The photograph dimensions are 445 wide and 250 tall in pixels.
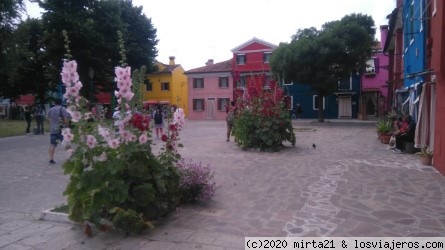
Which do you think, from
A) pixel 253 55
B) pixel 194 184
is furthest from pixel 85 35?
pixel 194 184

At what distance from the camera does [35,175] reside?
888 cm

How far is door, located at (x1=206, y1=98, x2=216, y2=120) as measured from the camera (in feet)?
152

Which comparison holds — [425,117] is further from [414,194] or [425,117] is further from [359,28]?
[359,28]

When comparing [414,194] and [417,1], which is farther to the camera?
[417,1]

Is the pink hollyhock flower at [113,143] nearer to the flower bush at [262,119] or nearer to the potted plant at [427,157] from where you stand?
the potted plant at [427,157]

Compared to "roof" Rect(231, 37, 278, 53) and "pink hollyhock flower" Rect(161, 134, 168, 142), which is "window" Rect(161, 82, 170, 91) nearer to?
"roof" Rect(231, 37, 278, 53)

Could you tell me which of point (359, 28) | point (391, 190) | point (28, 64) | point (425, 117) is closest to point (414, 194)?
point (391, 190)

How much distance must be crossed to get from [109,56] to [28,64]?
976cm

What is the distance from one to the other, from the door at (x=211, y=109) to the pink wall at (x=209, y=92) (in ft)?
0.90

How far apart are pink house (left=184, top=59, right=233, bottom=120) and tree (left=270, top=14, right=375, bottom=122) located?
603 inches

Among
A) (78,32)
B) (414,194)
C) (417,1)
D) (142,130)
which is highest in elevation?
(78,32)

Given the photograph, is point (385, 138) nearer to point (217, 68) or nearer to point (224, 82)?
point (224, 82)

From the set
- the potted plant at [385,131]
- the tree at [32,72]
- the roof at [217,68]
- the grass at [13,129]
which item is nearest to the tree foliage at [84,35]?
the tree at [32,72]

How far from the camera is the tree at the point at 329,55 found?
1150 inches
